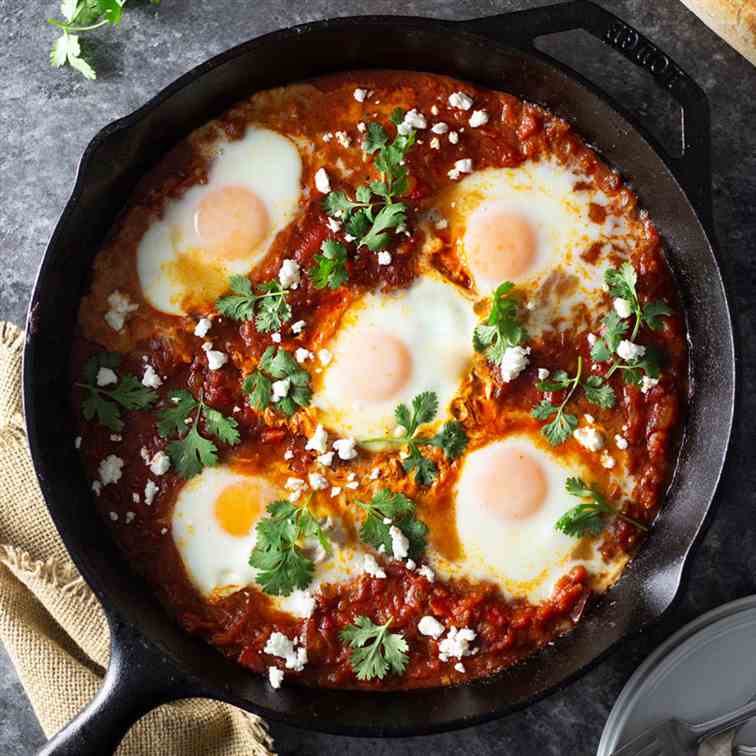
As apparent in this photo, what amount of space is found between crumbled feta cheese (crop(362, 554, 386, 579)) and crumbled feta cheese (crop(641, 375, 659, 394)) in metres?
1.41

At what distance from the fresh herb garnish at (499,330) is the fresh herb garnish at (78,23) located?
220 centimetres

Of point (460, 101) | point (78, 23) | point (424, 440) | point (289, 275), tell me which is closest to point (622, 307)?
point (424, 440)

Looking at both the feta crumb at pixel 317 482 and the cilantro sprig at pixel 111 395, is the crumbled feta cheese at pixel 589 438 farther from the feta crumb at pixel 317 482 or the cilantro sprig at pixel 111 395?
the cilantro sprig at pixel 111 395

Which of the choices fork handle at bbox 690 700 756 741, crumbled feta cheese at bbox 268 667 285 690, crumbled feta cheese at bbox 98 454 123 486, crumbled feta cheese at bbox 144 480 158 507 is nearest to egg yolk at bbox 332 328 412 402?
crumbled feta cheese at bbox 144 480 158 507

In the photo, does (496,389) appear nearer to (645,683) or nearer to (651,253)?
(651,253)

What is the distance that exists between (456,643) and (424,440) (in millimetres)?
881

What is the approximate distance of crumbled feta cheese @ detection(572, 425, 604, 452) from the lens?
15.4ft

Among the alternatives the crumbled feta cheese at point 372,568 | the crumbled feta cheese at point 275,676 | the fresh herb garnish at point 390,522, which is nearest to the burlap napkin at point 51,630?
the crumbled feta cheese at point 275,676

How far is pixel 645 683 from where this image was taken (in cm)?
470

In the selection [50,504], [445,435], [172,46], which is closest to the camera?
[50,504]

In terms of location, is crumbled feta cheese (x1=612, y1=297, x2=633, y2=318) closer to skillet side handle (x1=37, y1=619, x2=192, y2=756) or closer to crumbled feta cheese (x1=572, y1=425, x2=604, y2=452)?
crumbled feta cheese (x1=572, y1=425, x2=604, y2=452)

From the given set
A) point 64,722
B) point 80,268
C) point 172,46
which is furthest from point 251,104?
point 64,722

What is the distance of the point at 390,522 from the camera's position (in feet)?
15.2

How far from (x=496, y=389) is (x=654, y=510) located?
931 mm
